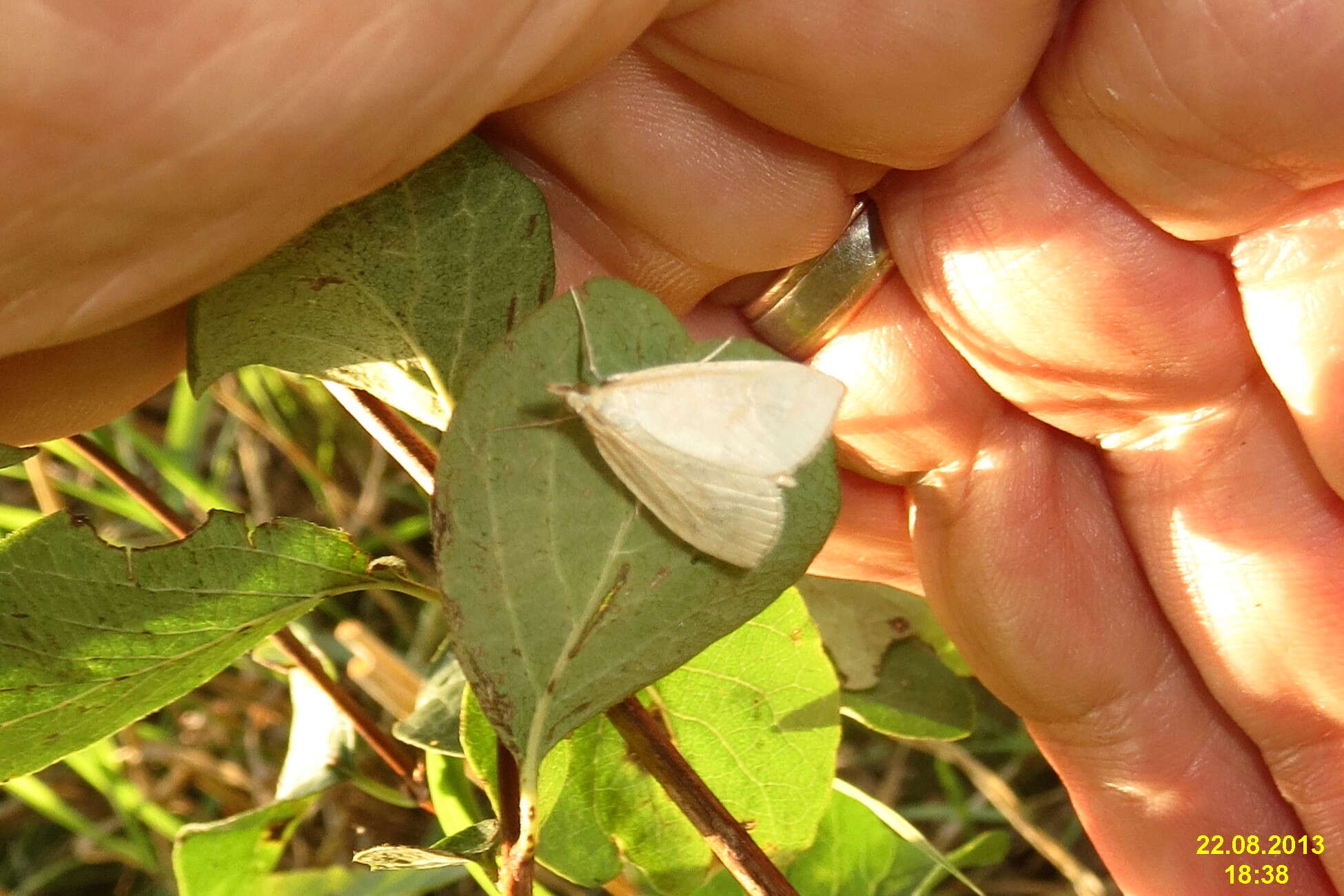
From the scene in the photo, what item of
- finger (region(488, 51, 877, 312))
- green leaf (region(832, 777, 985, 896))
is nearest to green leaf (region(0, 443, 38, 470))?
finger (region(488, 51, 877, 312))

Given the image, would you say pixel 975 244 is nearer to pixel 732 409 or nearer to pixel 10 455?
pixel 732 409

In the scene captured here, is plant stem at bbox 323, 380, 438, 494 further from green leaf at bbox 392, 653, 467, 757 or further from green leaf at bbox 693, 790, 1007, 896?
green leaf at bbox 693, 790, 1007, 896

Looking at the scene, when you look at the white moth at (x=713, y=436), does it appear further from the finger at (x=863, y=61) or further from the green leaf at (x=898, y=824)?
the green leaf at (x=898, y=824)

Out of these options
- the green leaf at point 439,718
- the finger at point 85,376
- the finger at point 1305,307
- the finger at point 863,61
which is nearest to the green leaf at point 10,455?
the finger at point 85,376

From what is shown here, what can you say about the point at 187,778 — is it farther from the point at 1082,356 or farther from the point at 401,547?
the point at 1082,356

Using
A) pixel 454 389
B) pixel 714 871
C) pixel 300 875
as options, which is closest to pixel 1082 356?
pixel 714 871

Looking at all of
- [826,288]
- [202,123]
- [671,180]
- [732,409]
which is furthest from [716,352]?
[826,288]

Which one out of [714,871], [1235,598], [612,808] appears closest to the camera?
[612,808]
